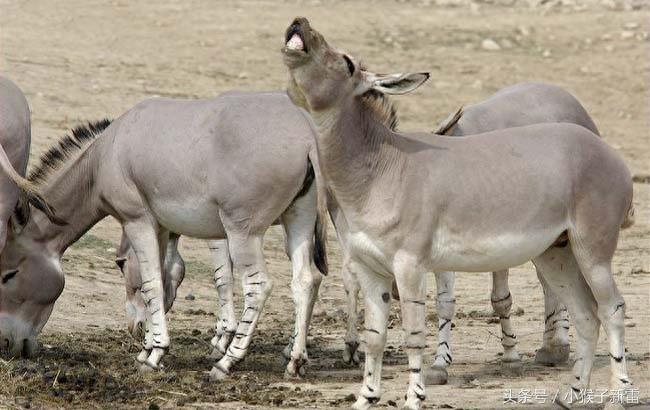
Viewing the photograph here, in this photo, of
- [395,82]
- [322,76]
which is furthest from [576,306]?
[322,76]

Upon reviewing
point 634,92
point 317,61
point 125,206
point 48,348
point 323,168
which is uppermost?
point 317,61

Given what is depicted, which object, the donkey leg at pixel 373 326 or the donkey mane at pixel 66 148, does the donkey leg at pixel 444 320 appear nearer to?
the donkey leg at pixel 373 326

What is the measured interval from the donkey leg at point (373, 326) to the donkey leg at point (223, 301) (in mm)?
2222

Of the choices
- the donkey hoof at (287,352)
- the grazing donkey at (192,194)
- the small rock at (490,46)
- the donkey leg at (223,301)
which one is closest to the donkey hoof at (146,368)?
the grazing donkey at (192,194)

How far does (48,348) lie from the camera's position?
36.7 feet

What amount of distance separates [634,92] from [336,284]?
10.9 m

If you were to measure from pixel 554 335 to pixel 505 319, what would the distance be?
39 cm

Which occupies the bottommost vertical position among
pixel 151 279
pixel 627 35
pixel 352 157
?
pixel 627 35

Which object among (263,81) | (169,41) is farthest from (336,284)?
Result: (169,41)

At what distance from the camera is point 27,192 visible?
34.9ft

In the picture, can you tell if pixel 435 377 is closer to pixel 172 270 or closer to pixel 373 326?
pixel 373 326

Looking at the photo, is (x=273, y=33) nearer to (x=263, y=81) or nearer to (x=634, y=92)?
(x=263, y=81)

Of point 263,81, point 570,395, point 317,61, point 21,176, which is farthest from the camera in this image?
point 263,81

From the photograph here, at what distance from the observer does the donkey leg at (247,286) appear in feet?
33.6
